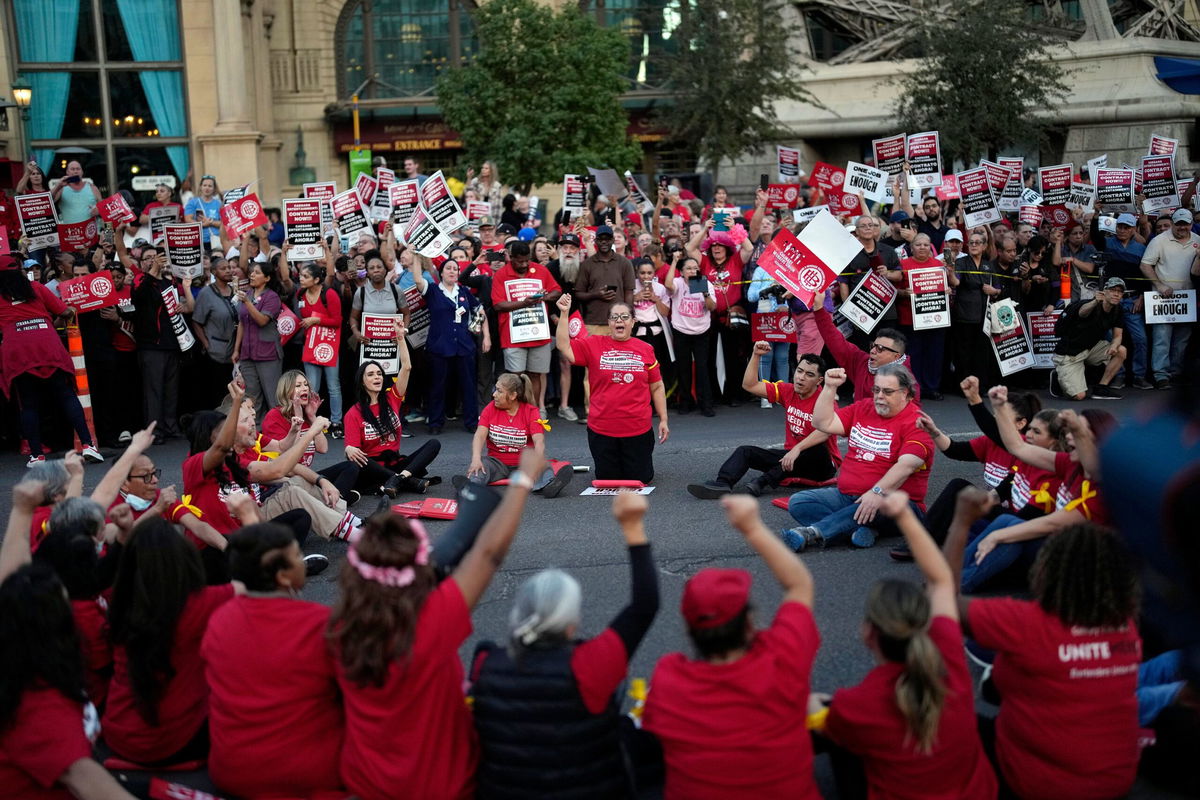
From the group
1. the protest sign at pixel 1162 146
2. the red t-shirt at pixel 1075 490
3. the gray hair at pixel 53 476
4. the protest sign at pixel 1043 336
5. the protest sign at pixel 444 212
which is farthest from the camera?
the protest sign at pixel 1162 146

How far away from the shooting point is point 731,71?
24.4 meters

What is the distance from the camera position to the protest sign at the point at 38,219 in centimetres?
1330

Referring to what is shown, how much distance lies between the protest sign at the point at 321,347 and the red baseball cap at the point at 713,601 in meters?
9.00

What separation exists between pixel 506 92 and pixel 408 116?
8.48 m

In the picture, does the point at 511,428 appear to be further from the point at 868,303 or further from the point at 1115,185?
the point at 1115,185

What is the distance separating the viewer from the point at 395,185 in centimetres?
1384

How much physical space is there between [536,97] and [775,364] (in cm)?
1529

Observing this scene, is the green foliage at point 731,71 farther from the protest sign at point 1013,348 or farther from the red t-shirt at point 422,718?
the red t-shirt at point 422,718

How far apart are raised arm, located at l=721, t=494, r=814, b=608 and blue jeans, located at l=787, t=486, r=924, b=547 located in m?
3.52

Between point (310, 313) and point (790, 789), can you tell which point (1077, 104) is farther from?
point (790, 789)

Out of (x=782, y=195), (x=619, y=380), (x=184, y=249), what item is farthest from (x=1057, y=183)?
(x=184, y=249)

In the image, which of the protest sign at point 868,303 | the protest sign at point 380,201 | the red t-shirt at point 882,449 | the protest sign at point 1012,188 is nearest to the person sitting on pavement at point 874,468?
the red t-shirt at point 882,449

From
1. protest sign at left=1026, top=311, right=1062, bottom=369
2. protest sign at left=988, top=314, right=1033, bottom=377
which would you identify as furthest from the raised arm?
protest sign at left=1026, top=311, right=1062, bottom=369

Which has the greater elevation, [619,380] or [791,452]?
[619,380]
